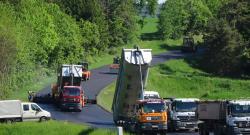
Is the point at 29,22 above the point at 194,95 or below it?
above

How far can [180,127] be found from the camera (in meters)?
49.1

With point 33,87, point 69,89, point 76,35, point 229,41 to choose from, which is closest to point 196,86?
point 229,41

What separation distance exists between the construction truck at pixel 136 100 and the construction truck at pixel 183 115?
3.26 m

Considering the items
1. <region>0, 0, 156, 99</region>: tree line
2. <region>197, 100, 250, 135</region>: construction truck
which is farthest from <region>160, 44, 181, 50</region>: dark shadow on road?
<region>197, 100, 250, 135</region>: construction truck

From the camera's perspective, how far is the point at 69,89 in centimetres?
6391

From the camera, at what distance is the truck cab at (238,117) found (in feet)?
134

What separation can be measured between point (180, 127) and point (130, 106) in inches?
159

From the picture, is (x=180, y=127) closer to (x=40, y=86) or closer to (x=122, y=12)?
(x=40, y=86)

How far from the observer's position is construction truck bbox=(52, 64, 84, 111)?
2501 inches

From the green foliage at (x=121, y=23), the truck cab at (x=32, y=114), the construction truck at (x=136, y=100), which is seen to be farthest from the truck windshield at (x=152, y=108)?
the green foliage at (x=121, y=23)

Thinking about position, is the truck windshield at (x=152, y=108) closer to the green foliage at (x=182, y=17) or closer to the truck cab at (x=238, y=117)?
the truck cab at (x=238, y=117)

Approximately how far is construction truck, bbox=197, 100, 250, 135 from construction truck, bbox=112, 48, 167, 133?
2580 mm

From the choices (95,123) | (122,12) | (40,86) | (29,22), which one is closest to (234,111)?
(95,123)

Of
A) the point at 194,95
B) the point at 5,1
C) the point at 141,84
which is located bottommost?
the point at 194,95
